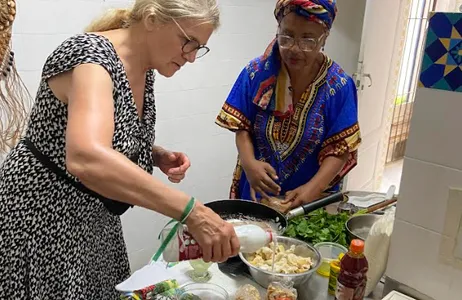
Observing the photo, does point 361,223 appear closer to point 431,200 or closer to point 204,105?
point 431,200

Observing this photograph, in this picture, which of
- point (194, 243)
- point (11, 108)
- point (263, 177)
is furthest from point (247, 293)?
point (11, 108)

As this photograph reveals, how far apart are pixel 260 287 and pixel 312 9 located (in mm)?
952

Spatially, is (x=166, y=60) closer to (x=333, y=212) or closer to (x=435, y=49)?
(x=435, y=49)

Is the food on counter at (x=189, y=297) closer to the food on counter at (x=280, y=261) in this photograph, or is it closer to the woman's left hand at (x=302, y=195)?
the food on counter at (x=280, y=261)

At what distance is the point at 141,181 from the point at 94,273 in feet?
1.78

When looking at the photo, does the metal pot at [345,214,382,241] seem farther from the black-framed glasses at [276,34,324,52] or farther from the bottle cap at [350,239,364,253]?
the black-framed glasses at [276,34,324,52]

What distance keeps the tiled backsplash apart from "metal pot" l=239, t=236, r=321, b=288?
8.7 inches

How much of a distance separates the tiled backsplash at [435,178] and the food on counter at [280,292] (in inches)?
10.4

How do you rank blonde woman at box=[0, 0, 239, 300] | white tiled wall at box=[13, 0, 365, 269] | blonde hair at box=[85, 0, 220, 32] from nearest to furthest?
blonde woman at box=[0, 0, 239, 300]
blonde hair at box=[85, 0, 220, 32]
white tiled wall at box=[13, 0, 365, 269]

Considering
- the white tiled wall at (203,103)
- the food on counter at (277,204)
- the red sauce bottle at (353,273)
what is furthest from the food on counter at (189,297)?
the white tiled wall at (203,103)

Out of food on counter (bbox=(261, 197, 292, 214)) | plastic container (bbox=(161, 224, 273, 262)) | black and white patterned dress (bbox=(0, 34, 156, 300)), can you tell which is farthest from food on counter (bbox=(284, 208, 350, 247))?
black and white patterned dress (bbox=(0, 34, 156, 300))

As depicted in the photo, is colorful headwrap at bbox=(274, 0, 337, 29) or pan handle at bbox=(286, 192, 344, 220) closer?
pan handle at bbox=(286, 192, 344, 220)

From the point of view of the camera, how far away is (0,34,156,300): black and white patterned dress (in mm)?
1119

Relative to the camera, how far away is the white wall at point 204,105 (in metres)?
2.46
